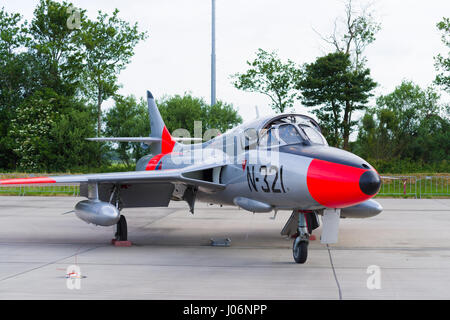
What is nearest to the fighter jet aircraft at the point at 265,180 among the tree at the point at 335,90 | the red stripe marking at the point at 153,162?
the red stripe marking at the point at 153,162

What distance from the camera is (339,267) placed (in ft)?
27.6

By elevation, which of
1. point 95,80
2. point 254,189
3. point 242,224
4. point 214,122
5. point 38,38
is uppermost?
point 38,38

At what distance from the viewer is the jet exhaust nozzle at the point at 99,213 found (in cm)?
982

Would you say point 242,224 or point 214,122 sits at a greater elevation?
point 214,122

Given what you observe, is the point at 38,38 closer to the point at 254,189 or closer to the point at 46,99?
the point at 46,99

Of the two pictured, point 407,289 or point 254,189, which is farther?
point 254,189

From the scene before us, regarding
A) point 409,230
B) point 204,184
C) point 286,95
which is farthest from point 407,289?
point 286,95

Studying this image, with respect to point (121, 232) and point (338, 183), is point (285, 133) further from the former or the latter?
point (121, 232)

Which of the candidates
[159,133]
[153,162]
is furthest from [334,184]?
[159,133]

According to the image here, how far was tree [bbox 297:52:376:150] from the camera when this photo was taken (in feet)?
123

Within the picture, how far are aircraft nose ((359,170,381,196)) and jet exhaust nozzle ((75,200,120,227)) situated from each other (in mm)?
4678

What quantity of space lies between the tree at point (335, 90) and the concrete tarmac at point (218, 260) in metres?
22.5

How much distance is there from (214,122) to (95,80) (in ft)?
36.4

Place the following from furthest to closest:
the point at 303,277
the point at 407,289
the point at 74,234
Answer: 1. the point at 74,234
2. the point at 303,277
3. the point at 407,289
